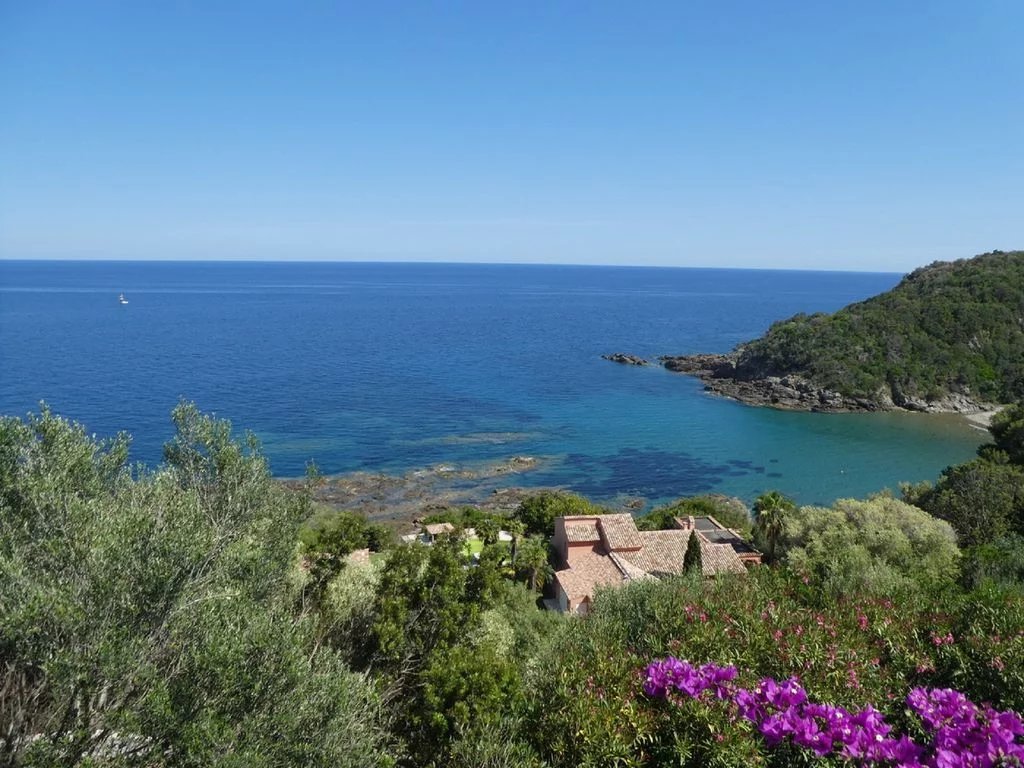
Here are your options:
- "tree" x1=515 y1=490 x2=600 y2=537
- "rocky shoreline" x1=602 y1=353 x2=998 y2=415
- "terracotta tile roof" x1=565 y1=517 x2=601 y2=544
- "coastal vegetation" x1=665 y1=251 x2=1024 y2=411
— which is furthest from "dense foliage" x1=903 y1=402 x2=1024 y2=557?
"coastal vegetation" x1=665 y1=251 x2=1024 y2=411

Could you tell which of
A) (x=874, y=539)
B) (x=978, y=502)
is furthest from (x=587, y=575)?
(x=978, y=502)

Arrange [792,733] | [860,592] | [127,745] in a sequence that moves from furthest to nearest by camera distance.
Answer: [860,592]
[127,745]
[792,733]

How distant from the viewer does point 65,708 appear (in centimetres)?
785

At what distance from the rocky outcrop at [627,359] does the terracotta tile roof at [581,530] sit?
64.5 metres

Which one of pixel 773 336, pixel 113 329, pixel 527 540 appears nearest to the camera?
pixel 527 540

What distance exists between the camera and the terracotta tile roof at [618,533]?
30.0 meters

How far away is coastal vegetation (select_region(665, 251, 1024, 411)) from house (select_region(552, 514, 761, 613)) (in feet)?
155

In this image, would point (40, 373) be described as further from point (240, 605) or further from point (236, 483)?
point (240, 605)

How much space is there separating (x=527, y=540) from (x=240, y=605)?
2294cm

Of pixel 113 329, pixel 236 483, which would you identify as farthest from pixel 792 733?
pixel 113 329

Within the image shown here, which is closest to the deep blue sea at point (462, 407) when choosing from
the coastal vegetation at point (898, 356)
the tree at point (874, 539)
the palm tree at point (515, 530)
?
the coastal vegetation at point (898, 356)

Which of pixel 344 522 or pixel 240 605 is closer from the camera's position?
pixel 240 605

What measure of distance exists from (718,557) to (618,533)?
447 cm

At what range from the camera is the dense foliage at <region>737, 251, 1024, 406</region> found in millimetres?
74500
